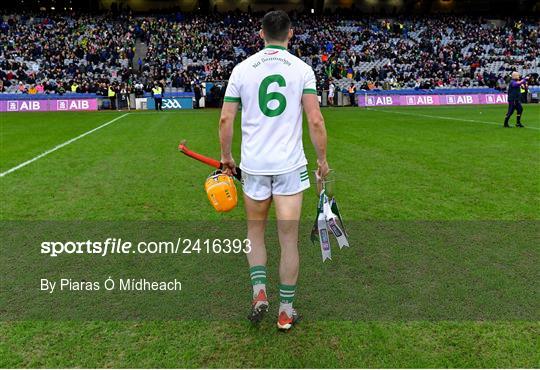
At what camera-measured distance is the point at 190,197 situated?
8297mm

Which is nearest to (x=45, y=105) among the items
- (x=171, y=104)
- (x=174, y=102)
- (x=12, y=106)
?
(x=12, y=106)

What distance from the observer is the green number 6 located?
366 cm

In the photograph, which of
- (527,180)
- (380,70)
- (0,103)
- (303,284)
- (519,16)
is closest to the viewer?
(303,284)

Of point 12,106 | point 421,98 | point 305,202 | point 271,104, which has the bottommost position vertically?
point 305,202

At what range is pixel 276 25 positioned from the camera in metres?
3.68

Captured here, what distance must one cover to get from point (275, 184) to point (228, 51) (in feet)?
140

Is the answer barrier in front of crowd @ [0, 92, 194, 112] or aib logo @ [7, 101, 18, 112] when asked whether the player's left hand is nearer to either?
barrier in front of crowd @ [0, 92, 194, 112]

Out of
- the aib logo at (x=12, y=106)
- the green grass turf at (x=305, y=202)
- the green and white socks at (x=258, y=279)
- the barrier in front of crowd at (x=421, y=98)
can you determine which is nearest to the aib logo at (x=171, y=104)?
the aib logo at (x=12, y=106)

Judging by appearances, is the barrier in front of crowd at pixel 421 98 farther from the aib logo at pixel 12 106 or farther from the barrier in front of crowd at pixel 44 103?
the aib logo at pixel 12 106

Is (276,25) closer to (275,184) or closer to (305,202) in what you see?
(275,184)

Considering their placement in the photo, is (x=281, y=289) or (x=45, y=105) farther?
(x=45, y=105)

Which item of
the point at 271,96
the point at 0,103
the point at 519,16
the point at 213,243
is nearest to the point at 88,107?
the point at 0,103

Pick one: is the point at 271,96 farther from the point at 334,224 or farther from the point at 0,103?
the point at 0,103

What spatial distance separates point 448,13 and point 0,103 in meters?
48.9
